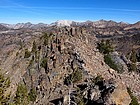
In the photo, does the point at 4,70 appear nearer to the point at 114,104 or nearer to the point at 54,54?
the point at 54,54

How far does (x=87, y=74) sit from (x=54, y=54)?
19.2 meters

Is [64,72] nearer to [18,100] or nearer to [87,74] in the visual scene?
[87,74]

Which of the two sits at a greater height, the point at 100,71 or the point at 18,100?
the point at 100,71

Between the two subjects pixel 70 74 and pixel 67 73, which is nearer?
pixel 70 74

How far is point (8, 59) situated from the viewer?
120375mm

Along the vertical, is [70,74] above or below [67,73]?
above

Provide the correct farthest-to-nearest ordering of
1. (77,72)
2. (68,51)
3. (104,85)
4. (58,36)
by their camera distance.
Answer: (58,36) → (68,51) → (77,72) → (104,85)

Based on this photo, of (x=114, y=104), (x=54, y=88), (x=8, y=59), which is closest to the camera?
(x=114, y=104)

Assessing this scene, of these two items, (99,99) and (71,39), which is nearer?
(99,99)

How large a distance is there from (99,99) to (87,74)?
14.8 m

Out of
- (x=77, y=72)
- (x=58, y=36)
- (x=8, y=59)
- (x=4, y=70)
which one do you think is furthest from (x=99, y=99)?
(x=8, y=59)

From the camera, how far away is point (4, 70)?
11056 centimetres

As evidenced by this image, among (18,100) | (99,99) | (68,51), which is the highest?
(68,51)

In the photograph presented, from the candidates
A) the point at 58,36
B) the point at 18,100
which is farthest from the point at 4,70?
the point at 18,100
